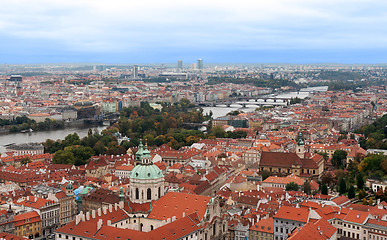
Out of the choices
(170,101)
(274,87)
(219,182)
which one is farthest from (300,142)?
(274,87)

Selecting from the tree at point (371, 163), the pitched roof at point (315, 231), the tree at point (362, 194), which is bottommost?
the tree at point (362, 194)

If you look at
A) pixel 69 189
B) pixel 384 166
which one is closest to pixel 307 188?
pixel 384 166

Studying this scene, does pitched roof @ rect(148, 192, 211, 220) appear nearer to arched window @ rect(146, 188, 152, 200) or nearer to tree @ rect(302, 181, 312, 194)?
arched window @ rect(146, 188, 152, 200)

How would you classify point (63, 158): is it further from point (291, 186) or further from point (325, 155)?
point (325, 155)

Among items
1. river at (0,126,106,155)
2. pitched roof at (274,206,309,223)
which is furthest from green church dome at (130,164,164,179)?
river at (0,126,106,155)

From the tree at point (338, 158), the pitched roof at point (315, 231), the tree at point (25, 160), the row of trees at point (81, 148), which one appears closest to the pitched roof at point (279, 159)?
the tree at point (338, 158)

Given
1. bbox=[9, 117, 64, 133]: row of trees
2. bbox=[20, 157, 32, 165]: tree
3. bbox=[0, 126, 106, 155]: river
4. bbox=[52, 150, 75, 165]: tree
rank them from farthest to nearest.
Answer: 1. bbox=[9, 117, 64, 133]: row of trees
2. bbox=[0, 126, 106, 155]: river
3. bbox=[20, 157, 32, 165]: tree
4. bbox=[52, 150, 75, 165]: tree

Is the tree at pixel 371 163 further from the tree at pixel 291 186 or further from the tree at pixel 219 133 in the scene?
the tree at pixel 219 133

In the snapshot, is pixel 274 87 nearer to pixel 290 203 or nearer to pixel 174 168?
pixel 174 168

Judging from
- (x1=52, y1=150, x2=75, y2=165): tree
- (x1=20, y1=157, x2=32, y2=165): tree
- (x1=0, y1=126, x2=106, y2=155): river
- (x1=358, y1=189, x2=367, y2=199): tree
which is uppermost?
(x1=358, y1=189, x2=367, y2=199): tree
